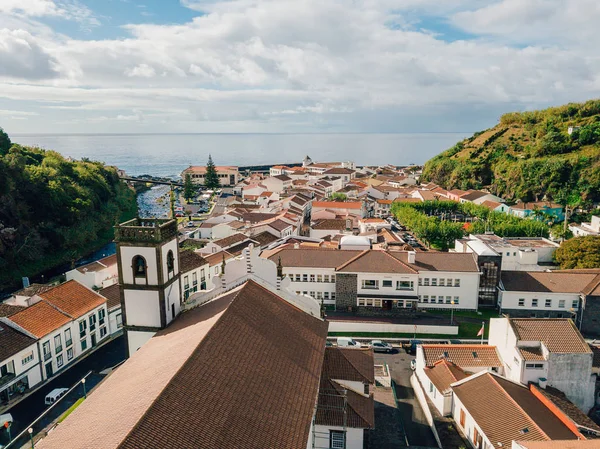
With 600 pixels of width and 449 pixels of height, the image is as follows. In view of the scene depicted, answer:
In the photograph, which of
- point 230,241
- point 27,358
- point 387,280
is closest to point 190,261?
point 230,241

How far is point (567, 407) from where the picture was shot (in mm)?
26406

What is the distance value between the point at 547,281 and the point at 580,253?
511 inches

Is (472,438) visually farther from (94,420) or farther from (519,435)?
(94,420)

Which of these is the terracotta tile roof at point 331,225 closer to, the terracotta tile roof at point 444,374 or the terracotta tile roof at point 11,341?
the terracotta tile roof at point 444,374

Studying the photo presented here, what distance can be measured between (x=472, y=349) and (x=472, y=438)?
26.1 ft

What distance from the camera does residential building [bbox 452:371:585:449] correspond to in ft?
75.5

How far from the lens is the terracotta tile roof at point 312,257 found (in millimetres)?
45156

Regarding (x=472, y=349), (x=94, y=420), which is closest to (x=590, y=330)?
(x=472, y=349)

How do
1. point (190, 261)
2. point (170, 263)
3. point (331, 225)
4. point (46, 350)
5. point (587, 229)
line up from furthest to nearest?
point (331, 225)
point (587, 229)
point (190, 261)
point (46, 350)
point (170, 263)

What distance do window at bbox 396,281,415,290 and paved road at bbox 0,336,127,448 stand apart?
82.7 feet

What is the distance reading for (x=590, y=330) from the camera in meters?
41.8

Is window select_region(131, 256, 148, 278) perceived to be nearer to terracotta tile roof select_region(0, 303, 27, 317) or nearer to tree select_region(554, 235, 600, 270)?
terracotta tile roof select_region(0, 303, 27, 317)

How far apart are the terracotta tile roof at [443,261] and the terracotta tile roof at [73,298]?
28885mm

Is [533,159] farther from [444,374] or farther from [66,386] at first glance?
[66,386]
